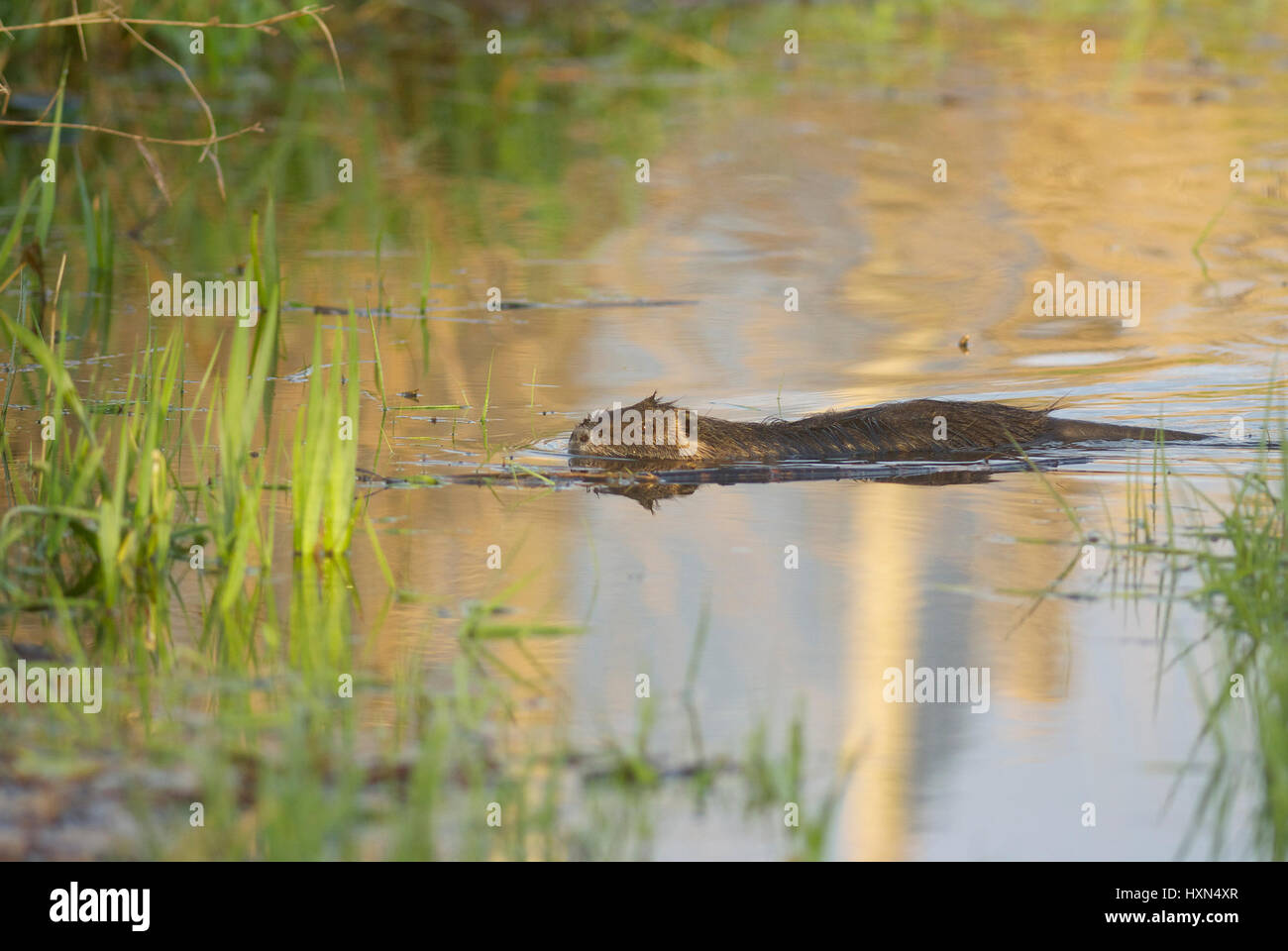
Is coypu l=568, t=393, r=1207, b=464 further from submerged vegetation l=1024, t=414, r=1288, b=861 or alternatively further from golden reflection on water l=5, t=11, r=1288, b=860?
submerged vegetation l=1024, t=414, r=1288, b=861

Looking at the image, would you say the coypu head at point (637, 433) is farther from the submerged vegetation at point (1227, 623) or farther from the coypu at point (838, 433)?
the submerged vegetation at point (1227, 623)

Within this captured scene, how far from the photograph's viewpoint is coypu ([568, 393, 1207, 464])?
21.9 feet

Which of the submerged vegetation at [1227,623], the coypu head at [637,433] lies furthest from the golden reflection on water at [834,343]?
the coypu head at [637,433]

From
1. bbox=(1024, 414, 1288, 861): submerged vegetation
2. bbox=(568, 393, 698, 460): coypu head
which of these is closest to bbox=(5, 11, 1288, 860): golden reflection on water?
bbox=(1024, 414, 1288, 861): submerged vegetation

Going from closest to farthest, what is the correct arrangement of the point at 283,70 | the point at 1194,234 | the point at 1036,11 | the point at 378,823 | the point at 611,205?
the point at 378,823 → the point at 1194,234 → the point at 611,205 → the point at 283,70 → the point at 1036,11

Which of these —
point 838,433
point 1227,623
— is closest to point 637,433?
point 838,433

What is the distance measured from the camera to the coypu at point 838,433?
21.9 feet

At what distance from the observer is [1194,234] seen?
A: 11.3 metres

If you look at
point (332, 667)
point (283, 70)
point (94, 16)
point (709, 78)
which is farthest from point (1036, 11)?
point (332, 667)

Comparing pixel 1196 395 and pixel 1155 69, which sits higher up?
pixel 1155 69
